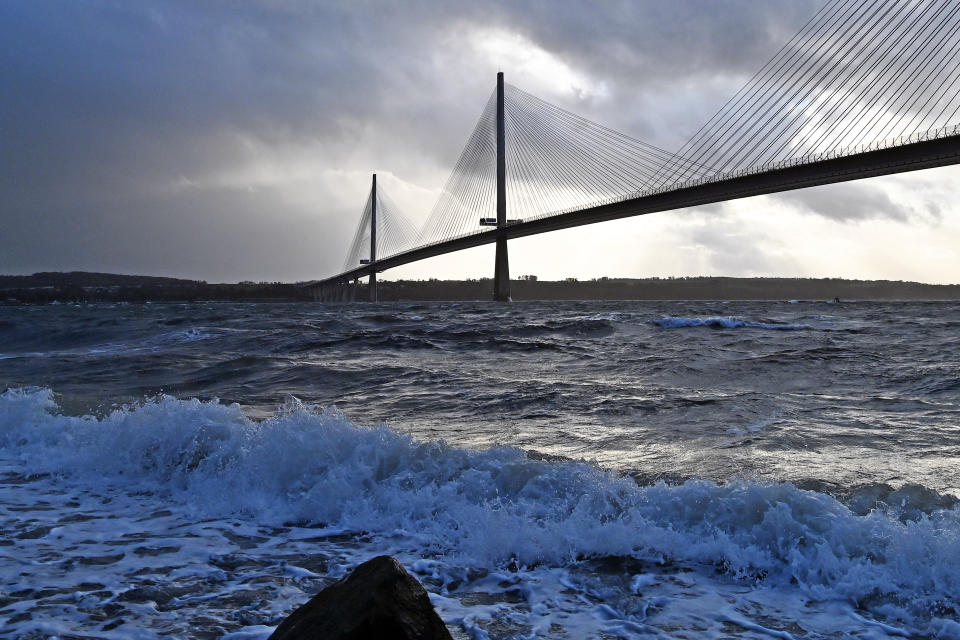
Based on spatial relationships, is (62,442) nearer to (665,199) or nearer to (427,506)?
(427,506)

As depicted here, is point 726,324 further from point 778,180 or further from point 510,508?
point 510,508

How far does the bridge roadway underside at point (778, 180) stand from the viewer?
25.0m

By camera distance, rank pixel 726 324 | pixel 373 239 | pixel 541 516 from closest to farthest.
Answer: pixel 541 516 < pixel 726 324 < pixel 373 239

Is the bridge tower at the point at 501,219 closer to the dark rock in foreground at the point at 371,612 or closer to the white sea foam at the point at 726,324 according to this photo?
the white sea foam at the point at 726,324

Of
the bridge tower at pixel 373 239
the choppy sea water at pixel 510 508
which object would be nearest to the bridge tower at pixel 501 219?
the bridge tower at pixel 373 239

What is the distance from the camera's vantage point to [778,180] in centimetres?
2939

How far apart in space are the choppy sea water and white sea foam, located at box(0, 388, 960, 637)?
0.01 metres

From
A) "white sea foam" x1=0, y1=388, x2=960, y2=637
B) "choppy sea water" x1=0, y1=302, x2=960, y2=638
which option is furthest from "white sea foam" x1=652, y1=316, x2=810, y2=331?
"white sea foam" x1=0, y1=388, x2=960, y2=637

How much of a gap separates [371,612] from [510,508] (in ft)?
6.33

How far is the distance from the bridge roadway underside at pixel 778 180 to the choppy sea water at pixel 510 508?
71.9 ft

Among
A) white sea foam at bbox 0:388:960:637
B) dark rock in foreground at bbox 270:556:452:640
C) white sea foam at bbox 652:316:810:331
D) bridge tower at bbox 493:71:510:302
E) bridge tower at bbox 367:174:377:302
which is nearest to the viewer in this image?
dark rock in foreground at bbox 270:556:452:640

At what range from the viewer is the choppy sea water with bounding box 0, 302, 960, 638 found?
Answer: 2609 millimetres

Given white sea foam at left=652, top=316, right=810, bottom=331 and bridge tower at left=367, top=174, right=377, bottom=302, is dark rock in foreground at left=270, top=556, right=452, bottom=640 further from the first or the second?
bridge tower at left=367, top=174, right=377, bottom=302

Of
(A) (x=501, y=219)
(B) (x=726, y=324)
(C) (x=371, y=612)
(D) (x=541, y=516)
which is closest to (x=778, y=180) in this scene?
(B) (x=726, y=324)
